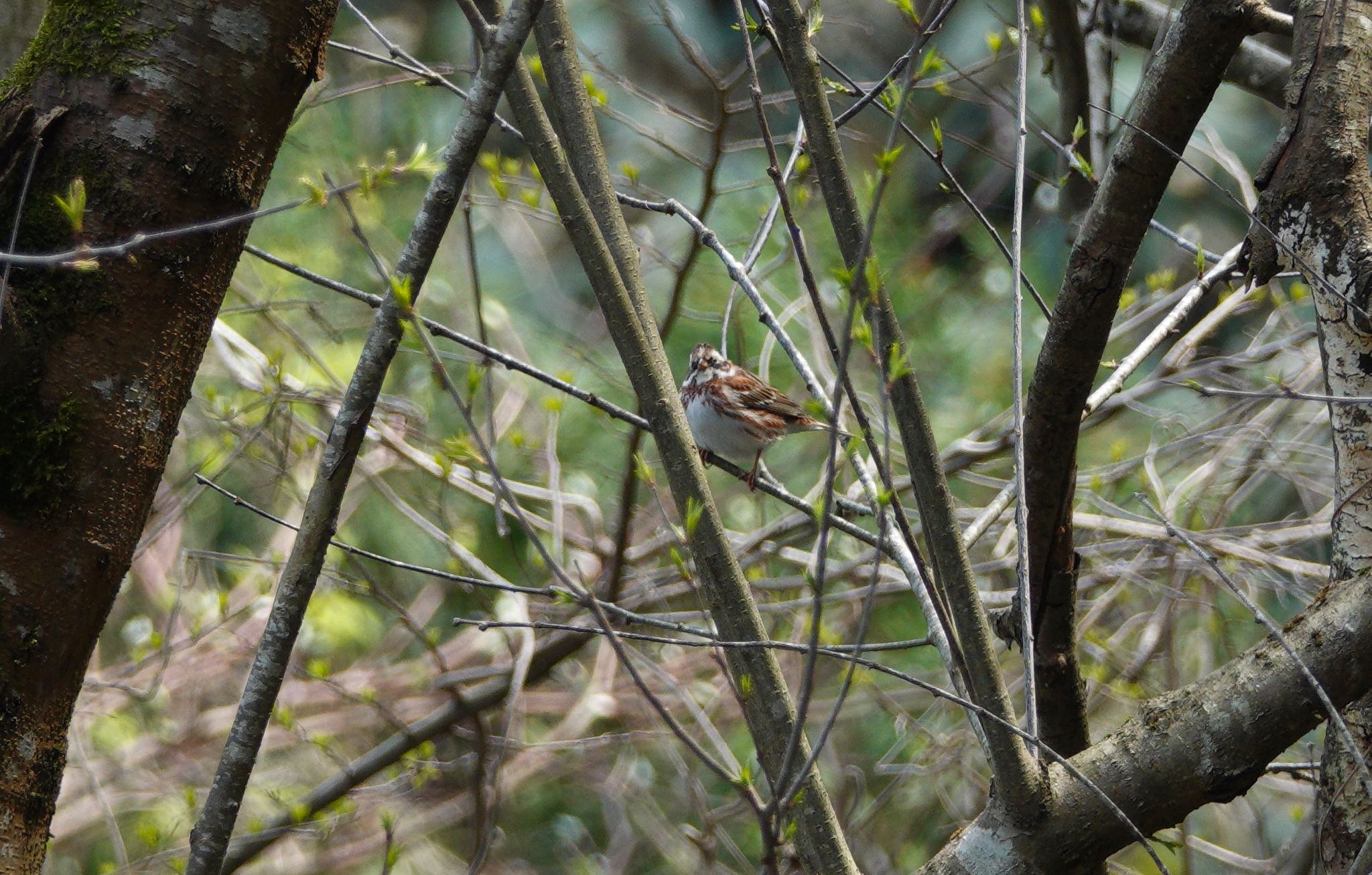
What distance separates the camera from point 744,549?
13.3ft

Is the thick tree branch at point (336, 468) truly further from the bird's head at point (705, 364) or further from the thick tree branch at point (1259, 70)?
the bird's head at point (705, 364)

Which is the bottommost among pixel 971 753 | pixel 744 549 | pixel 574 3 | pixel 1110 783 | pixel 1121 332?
pixel 1110 783

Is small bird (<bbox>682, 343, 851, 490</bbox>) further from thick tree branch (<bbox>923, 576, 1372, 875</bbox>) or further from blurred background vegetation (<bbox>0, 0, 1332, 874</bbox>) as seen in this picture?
thick tree branch (<bbox>923, 576, 1372, 875</bbox>)

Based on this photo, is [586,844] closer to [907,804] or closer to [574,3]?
[907,804]

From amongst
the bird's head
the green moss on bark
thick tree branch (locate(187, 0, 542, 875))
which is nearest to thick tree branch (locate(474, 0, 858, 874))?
thick tree branch (locate(187, 0, 542, 875))

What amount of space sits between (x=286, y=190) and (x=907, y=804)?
13.8 ft

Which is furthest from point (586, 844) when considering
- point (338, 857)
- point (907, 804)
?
point (907, 804)

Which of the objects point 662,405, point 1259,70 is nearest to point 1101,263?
point 662,405

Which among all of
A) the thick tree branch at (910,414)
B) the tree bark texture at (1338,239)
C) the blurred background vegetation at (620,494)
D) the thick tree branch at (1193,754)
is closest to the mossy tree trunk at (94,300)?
the thick tree branch at (910,414)

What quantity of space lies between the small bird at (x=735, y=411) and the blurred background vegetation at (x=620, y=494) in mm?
282

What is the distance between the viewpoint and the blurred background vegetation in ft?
14.5

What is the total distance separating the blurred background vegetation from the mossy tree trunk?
2.55 m

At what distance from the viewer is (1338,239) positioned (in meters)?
1.81

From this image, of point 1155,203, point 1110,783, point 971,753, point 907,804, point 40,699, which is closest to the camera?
point 40,699
